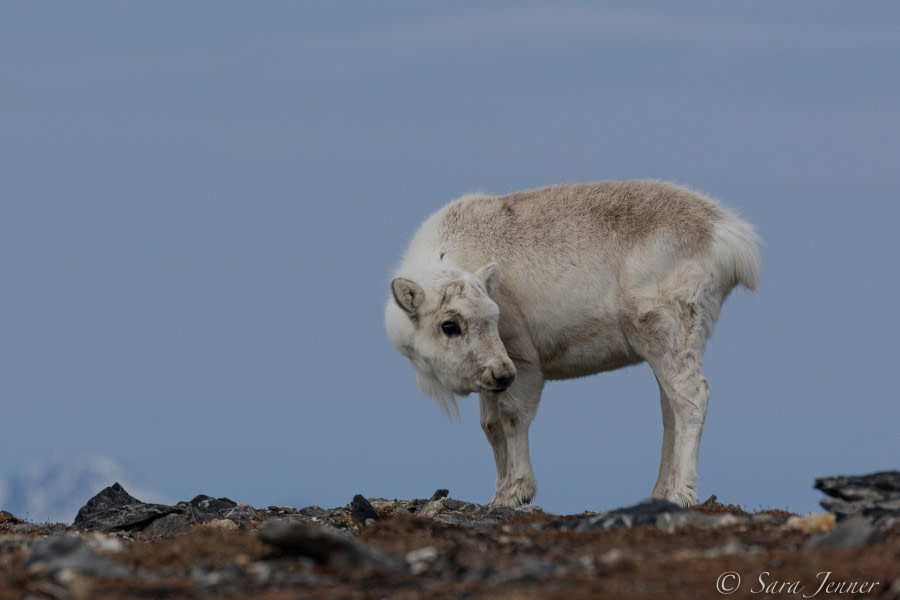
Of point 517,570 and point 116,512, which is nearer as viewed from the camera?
point 517,570

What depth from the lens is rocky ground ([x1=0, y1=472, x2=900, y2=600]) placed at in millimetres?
8438

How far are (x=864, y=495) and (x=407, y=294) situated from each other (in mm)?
6234

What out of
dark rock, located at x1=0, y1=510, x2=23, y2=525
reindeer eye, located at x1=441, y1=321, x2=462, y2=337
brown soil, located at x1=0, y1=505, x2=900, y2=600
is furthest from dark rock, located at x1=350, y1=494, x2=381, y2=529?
dark rock, located at x1=0, y1=510, x2=23, y2=525

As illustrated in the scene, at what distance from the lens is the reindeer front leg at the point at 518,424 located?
16.0 meters

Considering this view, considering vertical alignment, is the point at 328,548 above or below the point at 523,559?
above

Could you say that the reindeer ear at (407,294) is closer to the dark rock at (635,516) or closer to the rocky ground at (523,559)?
the rocky ground at (523,559)

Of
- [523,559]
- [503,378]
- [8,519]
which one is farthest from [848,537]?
[8,519]

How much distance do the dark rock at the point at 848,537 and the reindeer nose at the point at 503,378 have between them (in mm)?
5467

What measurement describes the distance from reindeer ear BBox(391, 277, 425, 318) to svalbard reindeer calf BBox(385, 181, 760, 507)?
0.7 inches

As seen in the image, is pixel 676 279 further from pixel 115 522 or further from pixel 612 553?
pixel 115 522

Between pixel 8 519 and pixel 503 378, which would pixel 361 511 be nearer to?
pixel 503 378

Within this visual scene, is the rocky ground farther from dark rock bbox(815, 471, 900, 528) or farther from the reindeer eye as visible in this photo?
the reindeer eye

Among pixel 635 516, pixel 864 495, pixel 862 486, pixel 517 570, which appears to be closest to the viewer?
pixel 517 570

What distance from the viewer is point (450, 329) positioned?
15.4 metres
